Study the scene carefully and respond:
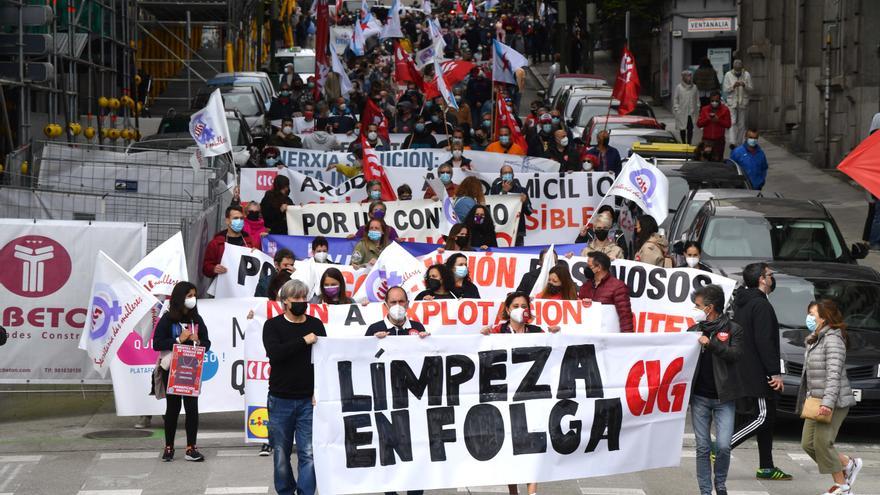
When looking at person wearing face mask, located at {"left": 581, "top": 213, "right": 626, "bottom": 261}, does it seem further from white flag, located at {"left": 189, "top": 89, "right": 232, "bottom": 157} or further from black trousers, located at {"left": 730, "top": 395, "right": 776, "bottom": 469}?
white flag, located at {"left": 189, "top": 89, "right": 232, "bottom": 157}

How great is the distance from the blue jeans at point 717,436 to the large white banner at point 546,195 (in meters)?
10.2

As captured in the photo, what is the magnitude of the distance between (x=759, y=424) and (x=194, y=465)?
4.44m

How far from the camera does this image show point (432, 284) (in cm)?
1331

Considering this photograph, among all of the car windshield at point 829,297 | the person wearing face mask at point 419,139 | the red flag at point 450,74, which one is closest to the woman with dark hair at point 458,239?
the car windshield at point 829,297

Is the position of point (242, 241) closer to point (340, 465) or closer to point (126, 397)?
point (126, 397)

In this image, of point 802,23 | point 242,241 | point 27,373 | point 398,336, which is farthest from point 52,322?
point 802,23

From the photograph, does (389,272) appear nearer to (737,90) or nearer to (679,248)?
(679,248)

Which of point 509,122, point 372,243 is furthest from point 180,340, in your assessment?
point 509,122

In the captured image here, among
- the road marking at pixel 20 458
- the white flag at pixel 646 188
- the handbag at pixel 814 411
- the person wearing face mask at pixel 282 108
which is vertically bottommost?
the road marking at pixel 20 458

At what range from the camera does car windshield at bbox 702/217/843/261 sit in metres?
16.9

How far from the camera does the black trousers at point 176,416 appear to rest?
1275 cm

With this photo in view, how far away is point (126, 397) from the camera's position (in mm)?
13922

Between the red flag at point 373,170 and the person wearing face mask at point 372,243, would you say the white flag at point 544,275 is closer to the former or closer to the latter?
the person wearing face mask at point 372,243

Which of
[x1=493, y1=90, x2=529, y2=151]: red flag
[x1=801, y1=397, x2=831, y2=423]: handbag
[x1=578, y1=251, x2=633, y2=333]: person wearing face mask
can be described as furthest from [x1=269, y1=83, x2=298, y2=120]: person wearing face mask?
[x1=801, y1=397, x2=831, y2=423]: handbag
